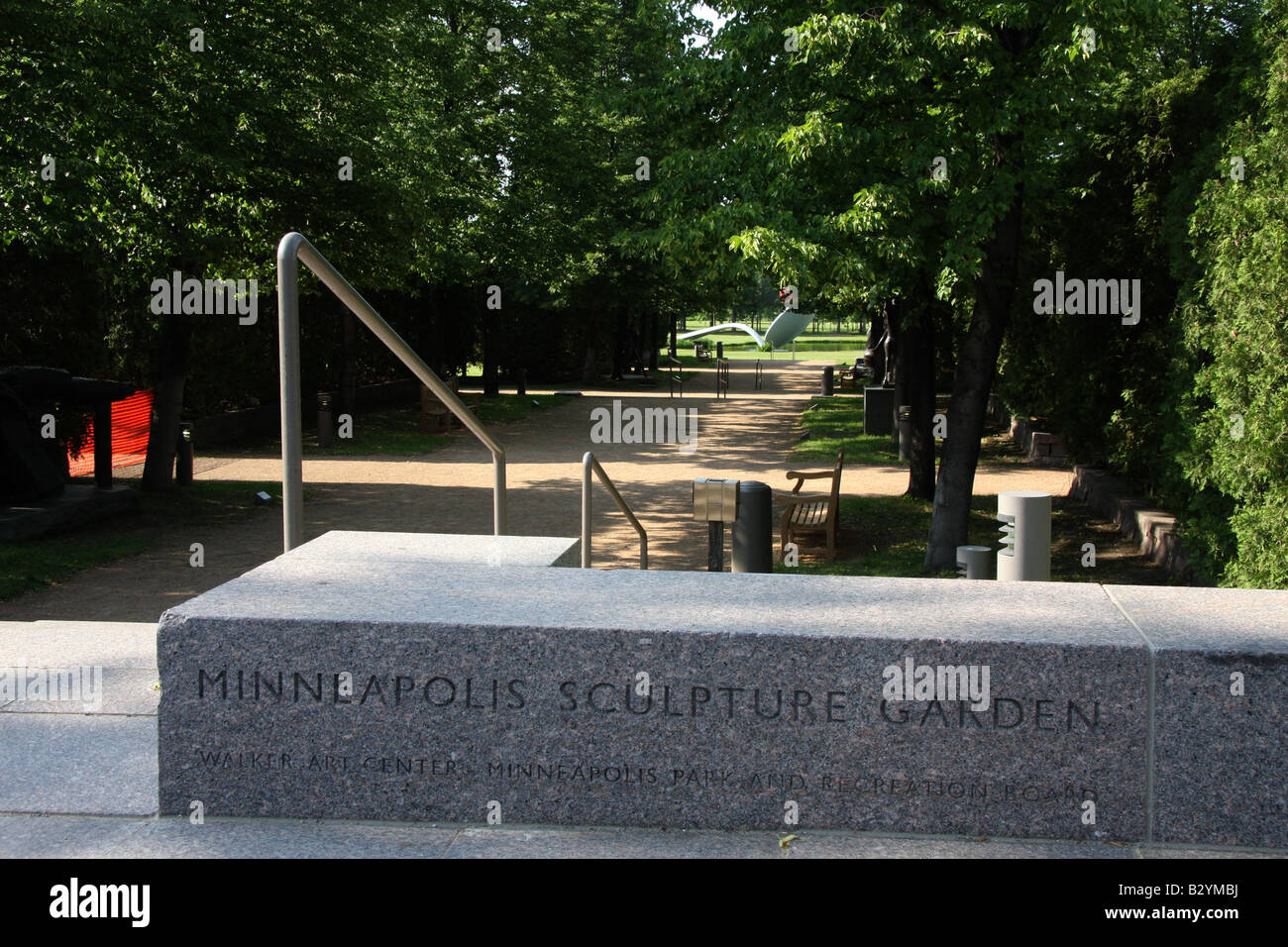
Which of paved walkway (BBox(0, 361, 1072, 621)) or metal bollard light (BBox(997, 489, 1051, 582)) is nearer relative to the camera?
metal bollard light (BBox(997, 489, 1051, 582))

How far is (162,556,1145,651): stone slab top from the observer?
401cm

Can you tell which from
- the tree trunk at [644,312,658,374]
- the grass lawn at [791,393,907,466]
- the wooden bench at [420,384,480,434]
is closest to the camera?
the grass lawn at [791,393,907,466]

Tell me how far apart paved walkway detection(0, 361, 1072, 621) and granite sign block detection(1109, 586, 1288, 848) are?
766cm

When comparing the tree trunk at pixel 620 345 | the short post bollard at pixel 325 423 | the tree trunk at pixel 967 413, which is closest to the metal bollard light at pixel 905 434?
the tree trunk at pixel 967 413

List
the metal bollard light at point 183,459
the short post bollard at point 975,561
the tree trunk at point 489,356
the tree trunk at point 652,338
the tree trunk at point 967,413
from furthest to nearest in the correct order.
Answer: the tree trunk at point 652,338, the tree trunk at point 489,356, the metal bollard light at point 183,459, the tree trunk at point 967,413, the short post bollard at point 975,561

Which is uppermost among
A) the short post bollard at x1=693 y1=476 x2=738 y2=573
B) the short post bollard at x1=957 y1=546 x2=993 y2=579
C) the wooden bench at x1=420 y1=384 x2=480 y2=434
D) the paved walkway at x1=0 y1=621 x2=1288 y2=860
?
the wooden bench at x1=420 y1=384 x2=480 y2=434

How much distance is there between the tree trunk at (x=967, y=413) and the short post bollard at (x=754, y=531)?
2.58 m

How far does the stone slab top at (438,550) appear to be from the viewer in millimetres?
5266

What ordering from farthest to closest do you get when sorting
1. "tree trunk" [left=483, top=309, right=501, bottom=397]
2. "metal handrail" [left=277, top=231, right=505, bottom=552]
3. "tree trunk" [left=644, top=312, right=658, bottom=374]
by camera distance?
"tree trunk" [left=644, top=312, right=658, bottom=374], "tree trunk" [left=483, top=309, right=501, bottom=397], "metal handrail" [left=277, top=231, right=505, bottom=552]

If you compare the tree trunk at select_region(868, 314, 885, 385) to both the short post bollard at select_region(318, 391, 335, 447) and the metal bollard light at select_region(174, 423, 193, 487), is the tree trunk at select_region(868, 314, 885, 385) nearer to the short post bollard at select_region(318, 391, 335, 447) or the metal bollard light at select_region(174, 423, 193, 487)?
the short post bollard at select_region(318, 391, 335, 447)

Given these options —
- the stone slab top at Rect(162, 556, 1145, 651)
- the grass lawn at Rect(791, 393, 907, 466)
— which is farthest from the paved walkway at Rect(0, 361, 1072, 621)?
the stone slab top at Rect(162, 556, 1145, 651)

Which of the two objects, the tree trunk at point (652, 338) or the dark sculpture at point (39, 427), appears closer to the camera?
the dark sculpture at point (39, 427)

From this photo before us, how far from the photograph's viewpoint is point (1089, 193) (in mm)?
11961

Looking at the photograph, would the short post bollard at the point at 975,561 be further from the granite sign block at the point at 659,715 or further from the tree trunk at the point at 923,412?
the tree trunk at the point at 923,412
